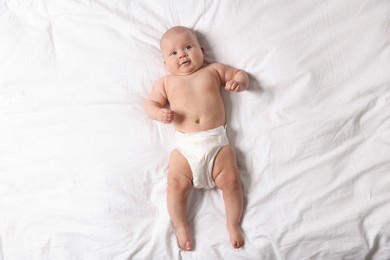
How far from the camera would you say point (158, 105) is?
4.21 ft

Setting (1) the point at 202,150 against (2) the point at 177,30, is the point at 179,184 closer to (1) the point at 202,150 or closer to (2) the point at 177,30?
(1) the point at 202,150

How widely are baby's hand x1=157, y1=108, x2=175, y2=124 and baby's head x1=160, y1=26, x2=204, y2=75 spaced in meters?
0.14

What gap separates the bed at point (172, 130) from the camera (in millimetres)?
1206

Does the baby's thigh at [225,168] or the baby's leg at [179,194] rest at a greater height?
the baby's thigh at [225,168]

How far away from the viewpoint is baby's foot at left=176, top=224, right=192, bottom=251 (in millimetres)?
1199

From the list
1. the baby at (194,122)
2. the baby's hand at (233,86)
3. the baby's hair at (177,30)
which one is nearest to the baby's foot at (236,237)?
the baby at (194,122)

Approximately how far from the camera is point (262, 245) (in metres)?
1.19

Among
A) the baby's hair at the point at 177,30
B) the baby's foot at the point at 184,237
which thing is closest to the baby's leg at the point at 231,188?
the baby's foot at the point at 184,237

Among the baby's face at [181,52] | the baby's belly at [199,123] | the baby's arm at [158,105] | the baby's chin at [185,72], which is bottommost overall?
the baby's belly at [199,123]

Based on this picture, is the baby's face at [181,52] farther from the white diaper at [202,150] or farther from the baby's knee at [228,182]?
the baby's knee at [228,182]

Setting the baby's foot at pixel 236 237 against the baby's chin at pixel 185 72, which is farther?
the baby's chin at pixel 185 72

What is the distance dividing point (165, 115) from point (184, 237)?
32 cm

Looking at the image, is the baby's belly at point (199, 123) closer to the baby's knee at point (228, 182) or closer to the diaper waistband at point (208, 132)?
the diaper waistband at point (208, 132)

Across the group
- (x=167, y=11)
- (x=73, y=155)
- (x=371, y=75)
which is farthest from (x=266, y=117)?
(x=73, y=155)
